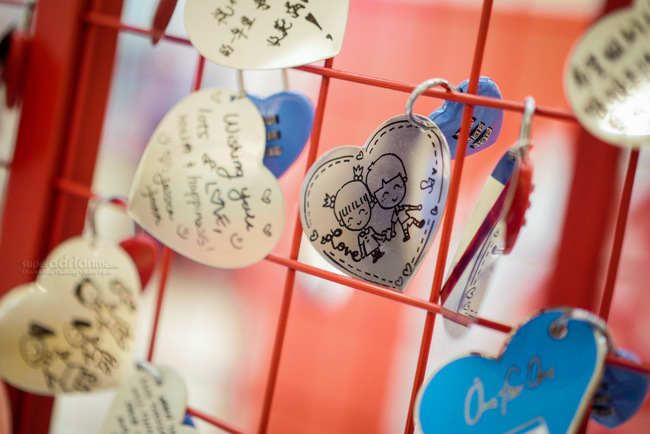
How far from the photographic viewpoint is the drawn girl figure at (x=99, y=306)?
1.48ft

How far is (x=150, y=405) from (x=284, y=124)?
29 cm

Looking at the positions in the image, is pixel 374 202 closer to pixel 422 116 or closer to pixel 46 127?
pixel 422 116

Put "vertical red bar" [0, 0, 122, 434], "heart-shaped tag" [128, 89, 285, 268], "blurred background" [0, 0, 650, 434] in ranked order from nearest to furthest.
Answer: "heart-shaped tag" [128, 89, 285, 268] < "vertical red bar" [0, 0, 122, 434] < "blurred background" [0, 0, 650, 434]

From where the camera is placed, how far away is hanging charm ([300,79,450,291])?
337 mm

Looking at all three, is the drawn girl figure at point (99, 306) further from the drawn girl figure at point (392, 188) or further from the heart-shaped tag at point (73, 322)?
the drawn girl figure at point (392, 188)

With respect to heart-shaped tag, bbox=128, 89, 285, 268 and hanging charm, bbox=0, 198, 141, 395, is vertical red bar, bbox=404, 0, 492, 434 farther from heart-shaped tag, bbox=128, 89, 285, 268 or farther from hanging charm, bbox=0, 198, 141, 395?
hanging charm, bbox=0, 198, 141, 395

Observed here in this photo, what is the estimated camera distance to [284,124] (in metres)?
0.39

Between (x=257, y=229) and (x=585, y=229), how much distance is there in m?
0.91

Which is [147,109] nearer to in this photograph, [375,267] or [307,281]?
[307,281]

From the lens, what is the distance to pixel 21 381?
1.45 ft

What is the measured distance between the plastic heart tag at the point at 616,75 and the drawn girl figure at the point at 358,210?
5.9 inches

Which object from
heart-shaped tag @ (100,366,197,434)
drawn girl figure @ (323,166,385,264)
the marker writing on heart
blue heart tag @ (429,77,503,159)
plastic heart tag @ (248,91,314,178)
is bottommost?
heart-shaped tag @ (100,366,197,434)

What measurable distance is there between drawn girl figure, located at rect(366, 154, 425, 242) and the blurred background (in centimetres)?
53
